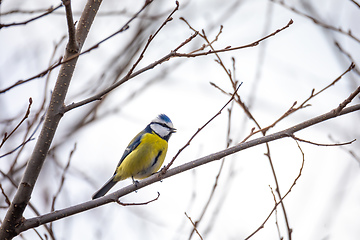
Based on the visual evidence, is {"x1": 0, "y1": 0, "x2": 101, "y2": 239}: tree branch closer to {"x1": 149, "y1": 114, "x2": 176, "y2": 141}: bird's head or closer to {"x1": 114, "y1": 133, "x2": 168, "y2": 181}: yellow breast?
{"x1": 114, "y1": 133, "x2": 168, "y2": 181}: yellow breast

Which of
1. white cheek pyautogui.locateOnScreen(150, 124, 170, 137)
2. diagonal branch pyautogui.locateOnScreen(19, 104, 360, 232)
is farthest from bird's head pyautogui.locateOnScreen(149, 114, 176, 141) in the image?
diagonal branch pyautogui.locateOnScreen(19, 104, 360, 232)

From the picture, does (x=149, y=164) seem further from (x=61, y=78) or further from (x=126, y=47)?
(x=61, y=78)

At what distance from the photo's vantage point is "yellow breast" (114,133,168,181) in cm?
432

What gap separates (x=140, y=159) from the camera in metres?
4.32

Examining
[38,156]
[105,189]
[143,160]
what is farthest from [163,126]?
[38,156]

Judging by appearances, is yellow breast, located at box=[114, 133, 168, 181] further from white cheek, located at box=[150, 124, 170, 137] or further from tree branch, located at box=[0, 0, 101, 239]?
tree branch, located at box=[0, 0, 101, 239]

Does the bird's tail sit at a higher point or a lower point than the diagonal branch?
higher

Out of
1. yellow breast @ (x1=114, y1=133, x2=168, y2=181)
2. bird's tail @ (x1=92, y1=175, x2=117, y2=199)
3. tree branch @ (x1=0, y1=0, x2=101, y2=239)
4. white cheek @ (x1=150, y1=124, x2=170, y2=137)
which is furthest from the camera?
white cheek @ (x1=150, y1=124, x2=170, y2=137)

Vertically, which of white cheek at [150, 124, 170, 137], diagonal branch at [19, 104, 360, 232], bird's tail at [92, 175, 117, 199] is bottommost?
diagonal branch at [19, 104, 360, 232]

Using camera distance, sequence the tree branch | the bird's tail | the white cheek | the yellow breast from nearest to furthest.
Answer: the tree branch < the yellow breast < the bird's tail < the white cheek

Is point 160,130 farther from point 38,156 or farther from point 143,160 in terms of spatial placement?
point 38,156

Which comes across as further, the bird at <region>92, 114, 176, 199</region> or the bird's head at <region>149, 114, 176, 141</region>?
the bird's head at <region>149, 114, 176, 141</region>

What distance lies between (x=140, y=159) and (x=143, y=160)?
0.11 ft

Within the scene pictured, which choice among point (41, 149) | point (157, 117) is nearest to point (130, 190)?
point (41, 149)
